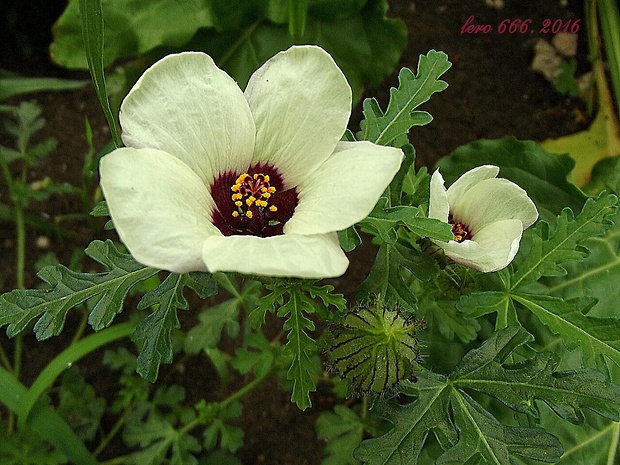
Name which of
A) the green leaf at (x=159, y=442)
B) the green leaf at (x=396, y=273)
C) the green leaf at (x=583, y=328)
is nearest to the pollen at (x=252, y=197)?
the green leaf at (x=396, y=273)

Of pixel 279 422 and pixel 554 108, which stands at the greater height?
pixel 554 108

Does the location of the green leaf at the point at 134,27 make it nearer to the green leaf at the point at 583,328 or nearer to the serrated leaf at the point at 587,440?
the green leaf at the point at 583,328

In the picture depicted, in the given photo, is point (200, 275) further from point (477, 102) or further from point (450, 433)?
point (477, 102)

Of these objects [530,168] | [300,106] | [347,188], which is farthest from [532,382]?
[530,168]

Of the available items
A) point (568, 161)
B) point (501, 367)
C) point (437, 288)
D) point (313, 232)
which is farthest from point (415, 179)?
point (568, 161)

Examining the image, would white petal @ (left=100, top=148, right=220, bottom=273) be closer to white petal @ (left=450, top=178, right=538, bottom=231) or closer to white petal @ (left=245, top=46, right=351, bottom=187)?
white petal @ (left=245, top=46, right=351, bottom=187)

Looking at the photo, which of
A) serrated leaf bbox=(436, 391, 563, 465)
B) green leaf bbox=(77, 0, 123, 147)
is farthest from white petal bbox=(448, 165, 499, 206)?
green leaf bbox=(77, 0, 123, 147)
